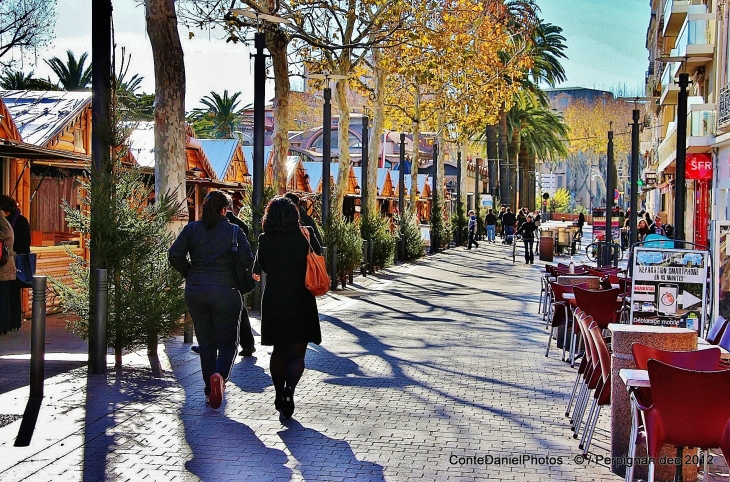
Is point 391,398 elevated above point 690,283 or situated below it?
below

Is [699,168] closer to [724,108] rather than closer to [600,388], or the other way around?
[724,108]

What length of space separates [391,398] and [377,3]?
54.4 feet

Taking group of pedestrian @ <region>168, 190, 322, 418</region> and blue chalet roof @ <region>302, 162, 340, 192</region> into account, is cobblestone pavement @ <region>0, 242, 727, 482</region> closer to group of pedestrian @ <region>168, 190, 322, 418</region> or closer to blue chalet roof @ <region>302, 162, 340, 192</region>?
group of pedestrian @ <region>168, 190, 322, 418</region>

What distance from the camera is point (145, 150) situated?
23125 mm

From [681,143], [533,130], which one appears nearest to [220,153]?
[681,143]

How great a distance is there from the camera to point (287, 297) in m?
7.96

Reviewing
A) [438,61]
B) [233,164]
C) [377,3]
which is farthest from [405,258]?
[377,3]

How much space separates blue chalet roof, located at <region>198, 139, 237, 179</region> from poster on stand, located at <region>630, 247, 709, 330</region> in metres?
20.2

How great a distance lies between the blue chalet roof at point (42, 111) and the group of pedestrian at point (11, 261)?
365 centimetres

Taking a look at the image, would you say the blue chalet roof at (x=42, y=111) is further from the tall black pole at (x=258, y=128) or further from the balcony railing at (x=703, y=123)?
the balcony railing at (x=703, y=123)

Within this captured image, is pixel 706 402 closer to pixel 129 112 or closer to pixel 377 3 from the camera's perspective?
pixel 129 112

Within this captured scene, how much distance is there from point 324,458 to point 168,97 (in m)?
7.78

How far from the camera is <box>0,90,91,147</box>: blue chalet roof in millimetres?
17266

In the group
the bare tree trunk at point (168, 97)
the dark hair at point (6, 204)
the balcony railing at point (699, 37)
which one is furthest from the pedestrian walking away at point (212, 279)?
the balcony railing at point (699, 37)
